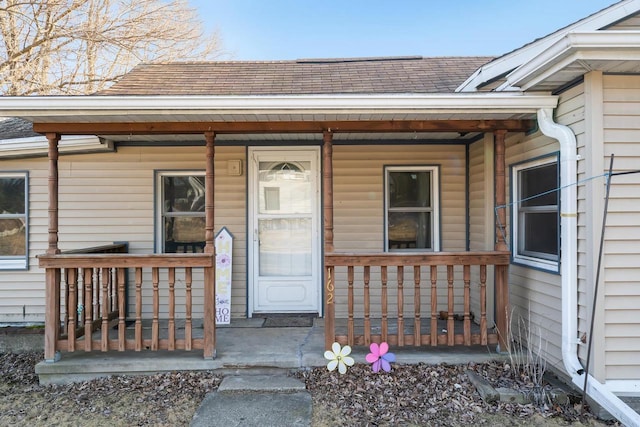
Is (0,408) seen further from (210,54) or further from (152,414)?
(210,54)

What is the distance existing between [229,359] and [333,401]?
1.06 meters

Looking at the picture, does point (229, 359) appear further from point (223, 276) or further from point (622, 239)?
point (622, 239)

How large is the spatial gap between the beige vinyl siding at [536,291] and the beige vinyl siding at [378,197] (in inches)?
37.0

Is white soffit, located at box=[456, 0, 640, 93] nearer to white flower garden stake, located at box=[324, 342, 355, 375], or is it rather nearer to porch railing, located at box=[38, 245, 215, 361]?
white flower garden stake, located at box=[324, 342, 355, 375]

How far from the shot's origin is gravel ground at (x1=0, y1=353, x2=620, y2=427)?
2.89 metres

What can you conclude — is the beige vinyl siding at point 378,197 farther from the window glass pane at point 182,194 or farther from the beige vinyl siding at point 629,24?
the beige vinyl siding at point 629,24

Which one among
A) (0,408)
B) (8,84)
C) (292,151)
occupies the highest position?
(8,84)

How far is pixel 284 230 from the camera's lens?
16.9 feet

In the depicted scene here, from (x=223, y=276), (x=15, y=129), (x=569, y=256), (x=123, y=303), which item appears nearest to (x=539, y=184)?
(x=569, y=256)

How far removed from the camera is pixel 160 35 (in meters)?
11.5

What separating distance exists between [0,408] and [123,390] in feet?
3.04

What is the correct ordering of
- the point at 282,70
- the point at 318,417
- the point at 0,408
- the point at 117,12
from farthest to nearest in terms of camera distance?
the point at 117,12, the point at 282,70, the point at 0,408, the point at 318,417

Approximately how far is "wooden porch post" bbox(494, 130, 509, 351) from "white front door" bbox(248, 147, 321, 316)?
218cm

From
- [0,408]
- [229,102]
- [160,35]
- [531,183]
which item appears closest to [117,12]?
[160,35]
